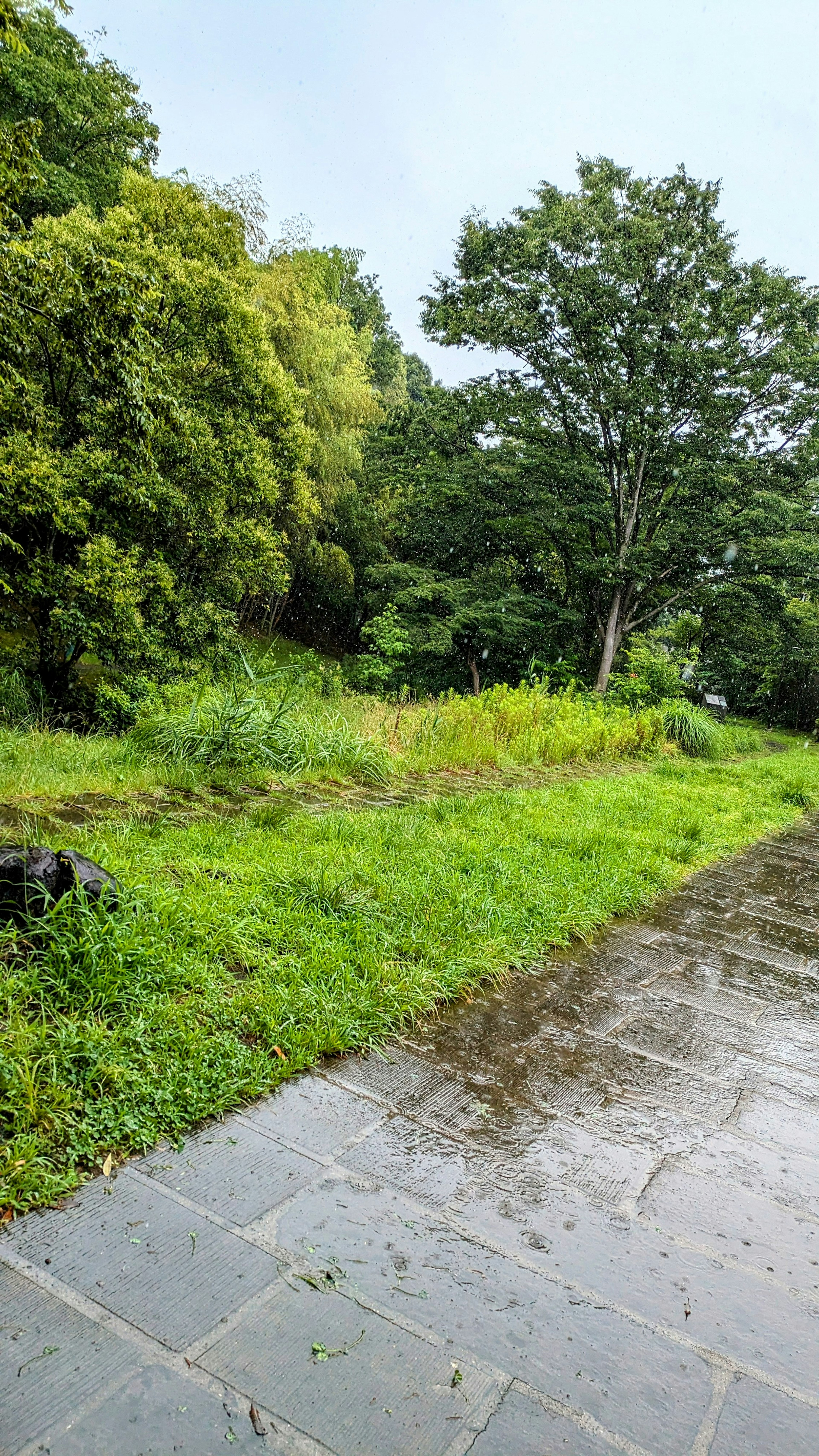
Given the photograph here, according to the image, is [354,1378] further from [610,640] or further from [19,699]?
[610,640]

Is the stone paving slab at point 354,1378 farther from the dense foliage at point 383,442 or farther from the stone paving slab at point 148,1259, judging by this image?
the dense foliage at point 383,442

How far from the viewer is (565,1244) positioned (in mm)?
1509

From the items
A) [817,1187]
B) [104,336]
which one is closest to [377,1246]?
[817,1187]

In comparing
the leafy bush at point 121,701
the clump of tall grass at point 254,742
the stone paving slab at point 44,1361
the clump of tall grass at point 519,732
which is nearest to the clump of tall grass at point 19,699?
the leafy bush at point 121,701

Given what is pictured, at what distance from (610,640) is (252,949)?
47.6 ft

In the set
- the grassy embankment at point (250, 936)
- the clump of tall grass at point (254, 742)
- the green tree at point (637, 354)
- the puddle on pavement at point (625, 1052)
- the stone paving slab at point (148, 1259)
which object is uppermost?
the green tree at point (637, 354)

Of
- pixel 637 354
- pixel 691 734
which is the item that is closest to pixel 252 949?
pixel 691 734

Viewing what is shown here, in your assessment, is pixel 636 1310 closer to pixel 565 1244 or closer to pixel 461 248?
pixel 565 1244

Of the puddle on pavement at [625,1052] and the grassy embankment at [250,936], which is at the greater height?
the grassy embankment at [250,936]

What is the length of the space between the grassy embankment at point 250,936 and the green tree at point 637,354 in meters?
10.7

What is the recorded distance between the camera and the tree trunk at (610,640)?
50.7ft

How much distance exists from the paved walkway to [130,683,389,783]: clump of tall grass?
10.5 ft

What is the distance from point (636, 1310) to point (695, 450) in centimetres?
1475

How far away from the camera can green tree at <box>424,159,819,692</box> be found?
12906 millimetres
